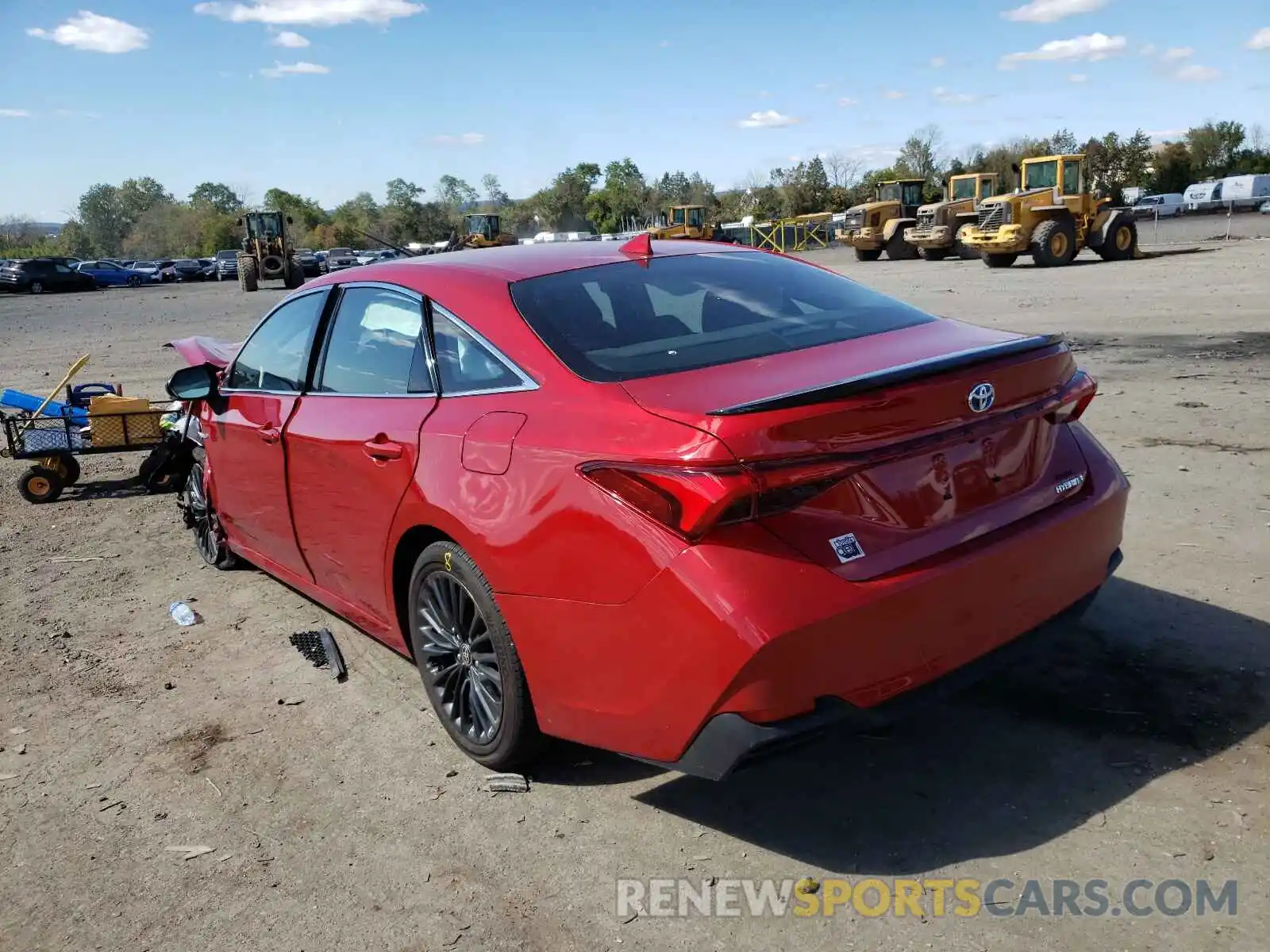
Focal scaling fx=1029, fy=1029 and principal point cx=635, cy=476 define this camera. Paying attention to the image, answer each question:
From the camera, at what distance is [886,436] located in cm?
262

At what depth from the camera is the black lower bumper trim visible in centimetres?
248

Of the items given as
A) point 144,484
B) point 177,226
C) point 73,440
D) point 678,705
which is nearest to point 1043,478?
point 678,705

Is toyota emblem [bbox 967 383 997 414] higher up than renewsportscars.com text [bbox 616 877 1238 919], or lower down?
higher up

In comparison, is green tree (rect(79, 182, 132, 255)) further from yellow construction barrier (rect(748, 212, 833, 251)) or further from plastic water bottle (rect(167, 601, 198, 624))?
plastic water bottle (rect(167, 601, 198, 624))

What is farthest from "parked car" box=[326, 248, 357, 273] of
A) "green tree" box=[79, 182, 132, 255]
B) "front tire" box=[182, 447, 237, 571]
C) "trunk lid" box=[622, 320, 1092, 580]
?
"green tree" box=[79, 182, 132, 255]

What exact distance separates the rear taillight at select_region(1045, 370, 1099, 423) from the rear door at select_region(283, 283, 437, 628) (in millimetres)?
1971

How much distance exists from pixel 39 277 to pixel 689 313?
58.1 metres

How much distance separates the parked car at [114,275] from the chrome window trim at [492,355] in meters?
60.9

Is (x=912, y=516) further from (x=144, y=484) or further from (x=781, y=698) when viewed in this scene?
(x=144, y=484)

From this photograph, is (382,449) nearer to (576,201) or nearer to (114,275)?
(114,275)

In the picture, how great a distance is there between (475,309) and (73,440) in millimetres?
5694

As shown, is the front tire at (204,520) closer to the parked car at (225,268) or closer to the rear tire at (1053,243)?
the rear tire at (1053,243)

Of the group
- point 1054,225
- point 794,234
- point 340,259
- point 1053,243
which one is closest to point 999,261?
point 1053,243

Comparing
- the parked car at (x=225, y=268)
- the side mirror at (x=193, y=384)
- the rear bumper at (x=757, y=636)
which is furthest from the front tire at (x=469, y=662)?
the parked car at (x=225, y=268)
